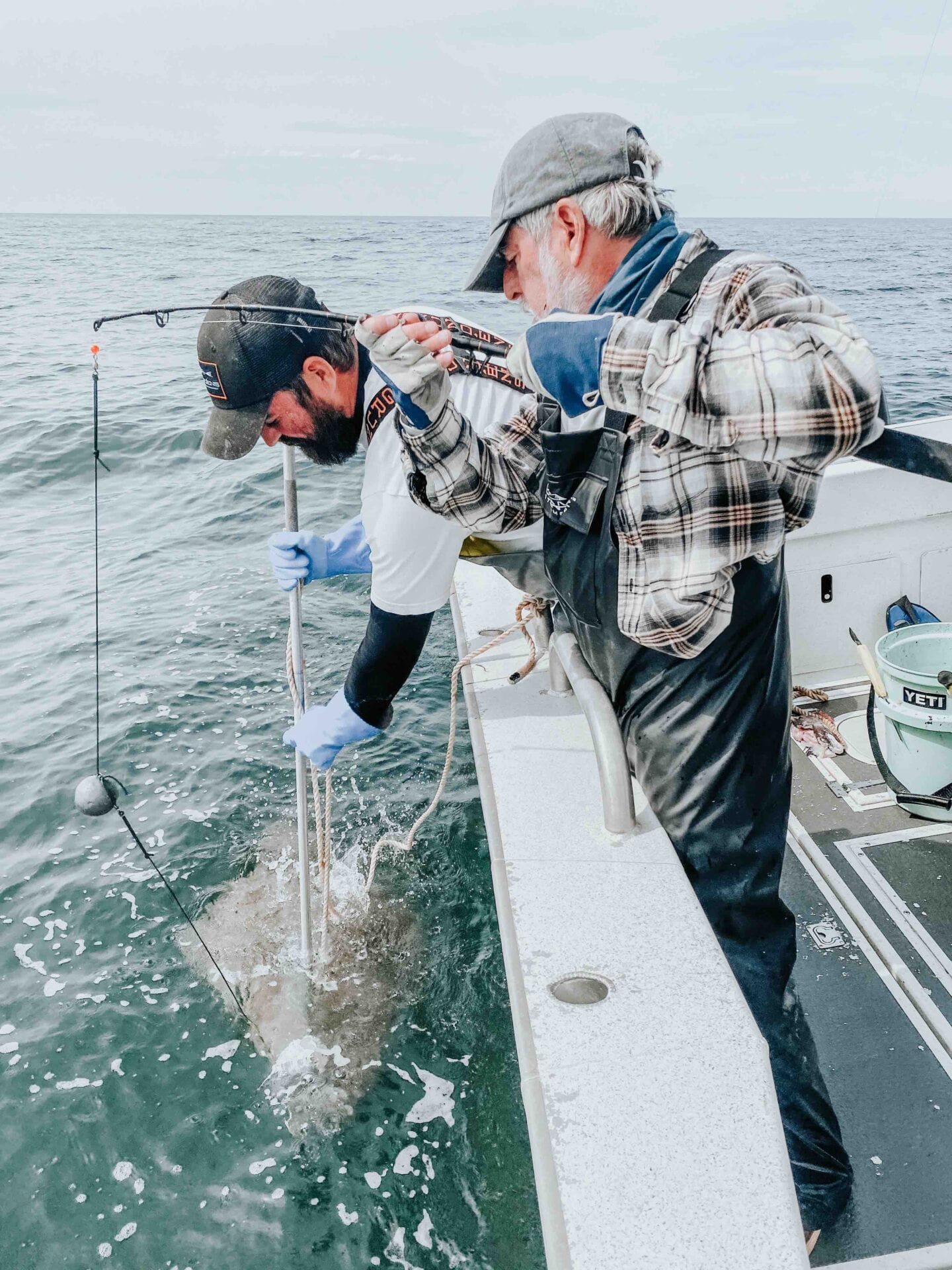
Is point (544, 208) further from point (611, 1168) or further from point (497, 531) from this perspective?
point (611, 1168)

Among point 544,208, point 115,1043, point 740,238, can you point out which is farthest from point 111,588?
point 740,238

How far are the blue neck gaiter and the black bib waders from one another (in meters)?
0.20

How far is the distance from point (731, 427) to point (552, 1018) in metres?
0.93

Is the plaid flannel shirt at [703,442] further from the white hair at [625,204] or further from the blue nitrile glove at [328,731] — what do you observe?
the blue nitrile glove at [328,731]

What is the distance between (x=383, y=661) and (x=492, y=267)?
3.60 ft

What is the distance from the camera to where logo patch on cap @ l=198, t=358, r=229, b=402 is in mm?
2295

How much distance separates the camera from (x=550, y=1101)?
4.37 ft

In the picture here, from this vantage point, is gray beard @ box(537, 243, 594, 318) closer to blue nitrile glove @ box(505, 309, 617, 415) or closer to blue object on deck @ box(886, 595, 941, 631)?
blue nitrile glove @ box(505, 309, 617, 415)

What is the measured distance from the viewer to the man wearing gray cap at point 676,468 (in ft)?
3.78

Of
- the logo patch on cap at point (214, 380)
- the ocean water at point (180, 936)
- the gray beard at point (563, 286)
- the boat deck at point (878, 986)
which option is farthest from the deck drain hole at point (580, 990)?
the logo patch on cap at point (214, 380)

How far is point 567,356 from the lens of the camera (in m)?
1.22

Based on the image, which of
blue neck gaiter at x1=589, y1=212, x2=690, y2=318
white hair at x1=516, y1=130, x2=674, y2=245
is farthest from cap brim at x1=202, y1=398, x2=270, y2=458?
blue neck gaiter at x1=589, y1=212, x2=690, y2=318

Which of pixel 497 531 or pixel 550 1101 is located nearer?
pixel 550 1101

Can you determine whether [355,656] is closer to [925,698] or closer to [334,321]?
[334,321]
